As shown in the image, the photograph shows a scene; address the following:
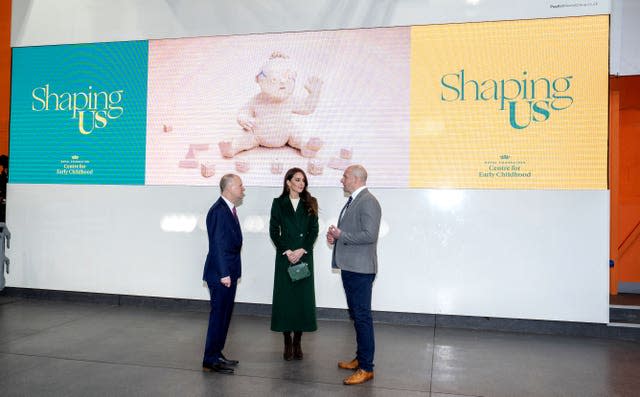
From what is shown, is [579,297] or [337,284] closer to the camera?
[579,297]

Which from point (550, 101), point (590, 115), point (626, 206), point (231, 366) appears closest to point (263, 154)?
point (231, 366)

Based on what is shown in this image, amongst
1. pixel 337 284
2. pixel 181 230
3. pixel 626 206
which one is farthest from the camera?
pixel 626 206

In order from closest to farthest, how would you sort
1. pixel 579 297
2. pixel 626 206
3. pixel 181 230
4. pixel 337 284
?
pixel 579 297
pixel 337 284
pixel 181 230
pixel 626 206

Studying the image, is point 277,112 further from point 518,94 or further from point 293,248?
point 518,94

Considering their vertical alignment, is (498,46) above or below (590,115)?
above

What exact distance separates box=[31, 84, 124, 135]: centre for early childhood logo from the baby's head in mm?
1993

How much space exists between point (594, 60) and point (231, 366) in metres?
4.84

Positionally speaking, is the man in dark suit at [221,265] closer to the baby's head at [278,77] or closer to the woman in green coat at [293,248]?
the woman in green coat at [293,248]

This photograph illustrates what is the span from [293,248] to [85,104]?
4266mm

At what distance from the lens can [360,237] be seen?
382cm

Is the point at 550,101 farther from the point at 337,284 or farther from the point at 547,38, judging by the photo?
the point at 337,284

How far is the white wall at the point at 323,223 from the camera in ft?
18.4

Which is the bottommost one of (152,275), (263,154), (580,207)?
(152,275)

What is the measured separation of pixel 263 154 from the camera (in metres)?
6.30
